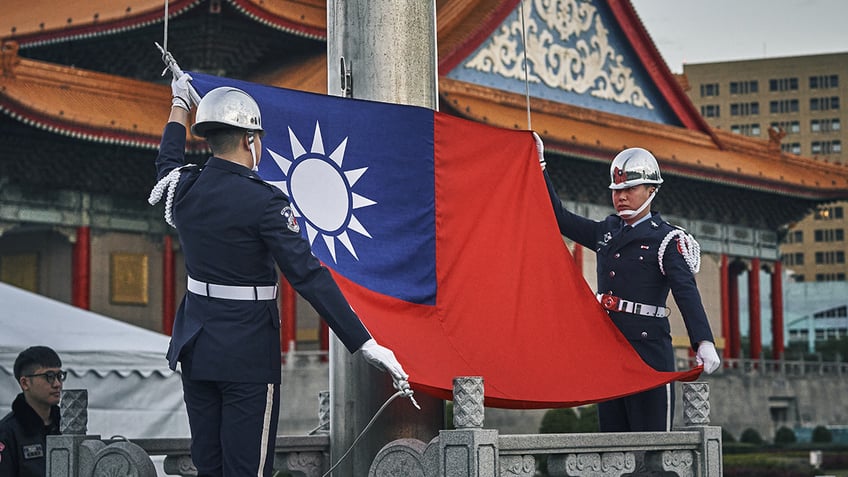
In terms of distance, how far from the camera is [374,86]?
20.9 feet

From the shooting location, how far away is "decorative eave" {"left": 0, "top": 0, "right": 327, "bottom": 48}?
893 inches

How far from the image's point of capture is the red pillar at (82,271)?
22.5 m

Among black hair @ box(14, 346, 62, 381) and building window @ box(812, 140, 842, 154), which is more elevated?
building window @ box(812, 140, 842, 154)

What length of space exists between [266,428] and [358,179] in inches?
56.2

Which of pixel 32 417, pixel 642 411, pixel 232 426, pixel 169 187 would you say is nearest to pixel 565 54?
pixel 642 411

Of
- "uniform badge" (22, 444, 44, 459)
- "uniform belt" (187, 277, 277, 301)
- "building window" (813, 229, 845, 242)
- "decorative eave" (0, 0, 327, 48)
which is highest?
"building window" (813, 229, 845, 242)

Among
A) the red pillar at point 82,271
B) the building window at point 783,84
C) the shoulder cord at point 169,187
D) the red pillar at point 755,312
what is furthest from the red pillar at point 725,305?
the building window at point 783,84

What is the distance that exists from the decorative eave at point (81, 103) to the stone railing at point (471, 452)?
49.8ft

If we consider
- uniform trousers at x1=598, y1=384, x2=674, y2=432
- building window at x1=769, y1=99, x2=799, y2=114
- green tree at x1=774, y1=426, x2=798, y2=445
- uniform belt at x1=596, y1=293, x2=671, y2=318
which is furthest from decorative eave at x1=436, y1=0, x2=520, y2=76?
building window at x1=769, y1=99, x2=799, y2=114

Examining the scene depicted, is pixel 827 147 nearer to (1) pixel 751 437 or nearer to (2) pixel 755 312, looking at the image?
(2) pixel 755 312

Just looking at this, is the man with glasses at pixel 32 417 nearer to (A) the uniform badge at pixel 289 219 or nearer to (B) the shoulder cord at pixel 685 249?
(A) the uniform badge at pixel 289 219

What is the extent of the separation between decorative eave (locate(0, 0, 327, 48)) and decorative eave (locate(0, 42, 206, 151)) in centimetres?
102

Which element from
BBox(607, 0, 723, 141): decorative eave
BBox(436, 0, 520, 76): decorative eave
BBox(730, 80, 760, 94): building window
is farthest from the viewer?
BBox(730, 80, 760, 94): building window

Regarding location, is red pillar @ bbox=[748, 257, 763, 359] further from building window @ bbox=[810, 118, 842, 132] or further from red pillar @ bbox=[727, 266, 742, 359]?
building window @ bbox=[810, 118, 842, 132]
